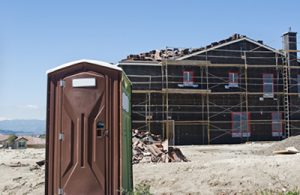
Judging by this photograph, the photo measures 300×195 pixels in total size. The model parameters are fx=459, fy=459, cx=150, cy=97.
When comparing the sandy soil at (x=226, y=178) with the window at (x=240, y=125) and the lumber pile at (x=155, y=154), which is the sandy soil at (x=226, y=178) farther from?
the window at (x=240, y=125)

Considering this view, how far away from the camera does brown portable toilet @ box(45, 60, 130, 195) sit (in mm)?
7902

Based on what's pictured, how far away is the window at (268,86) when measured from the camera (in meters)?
41.8

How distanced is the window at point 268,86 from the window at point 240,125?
2.92 meters

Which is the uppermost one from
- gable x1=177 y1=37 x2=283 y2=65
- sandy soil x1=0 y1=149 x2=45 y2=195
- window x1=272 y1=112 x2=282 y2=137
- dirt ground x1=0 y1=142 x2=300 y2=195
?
gable x1=177 y1=37 x2=283 y2=65

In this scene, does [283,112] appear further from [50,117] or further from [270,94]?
[50,117]

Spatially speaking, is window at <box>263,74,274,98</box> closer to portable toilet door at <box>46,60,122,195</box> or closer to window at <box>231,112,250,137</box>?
window at <box>231,112,250,137</box>

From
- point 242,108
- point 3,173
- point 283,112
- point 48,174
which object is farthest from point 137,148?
point 283,112

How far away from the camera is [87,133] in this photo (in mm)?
7941

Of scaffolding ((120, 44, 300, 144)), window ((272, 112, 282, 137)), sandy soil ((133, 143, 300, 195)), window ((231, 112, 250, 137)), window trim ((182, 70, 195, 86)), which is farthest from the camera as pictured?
window ((272, 112, 282, 137))

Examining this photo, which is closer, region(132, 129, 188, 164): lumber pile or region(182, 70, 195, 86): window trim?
region(132, 129, 188, 164): lumber pile

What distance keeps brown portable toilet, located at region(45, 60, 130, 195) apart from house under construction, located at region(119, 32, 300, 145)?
3003 cm

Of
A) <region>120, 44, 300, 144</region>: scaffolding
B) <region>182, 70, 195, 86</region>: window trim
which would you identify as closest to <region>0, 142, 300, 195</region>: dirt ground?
<region>120, 44, 300, 144</region>: scaffolding

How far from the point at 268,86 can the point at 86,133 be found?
119 feet

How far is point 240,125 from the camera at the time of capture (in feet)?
134
